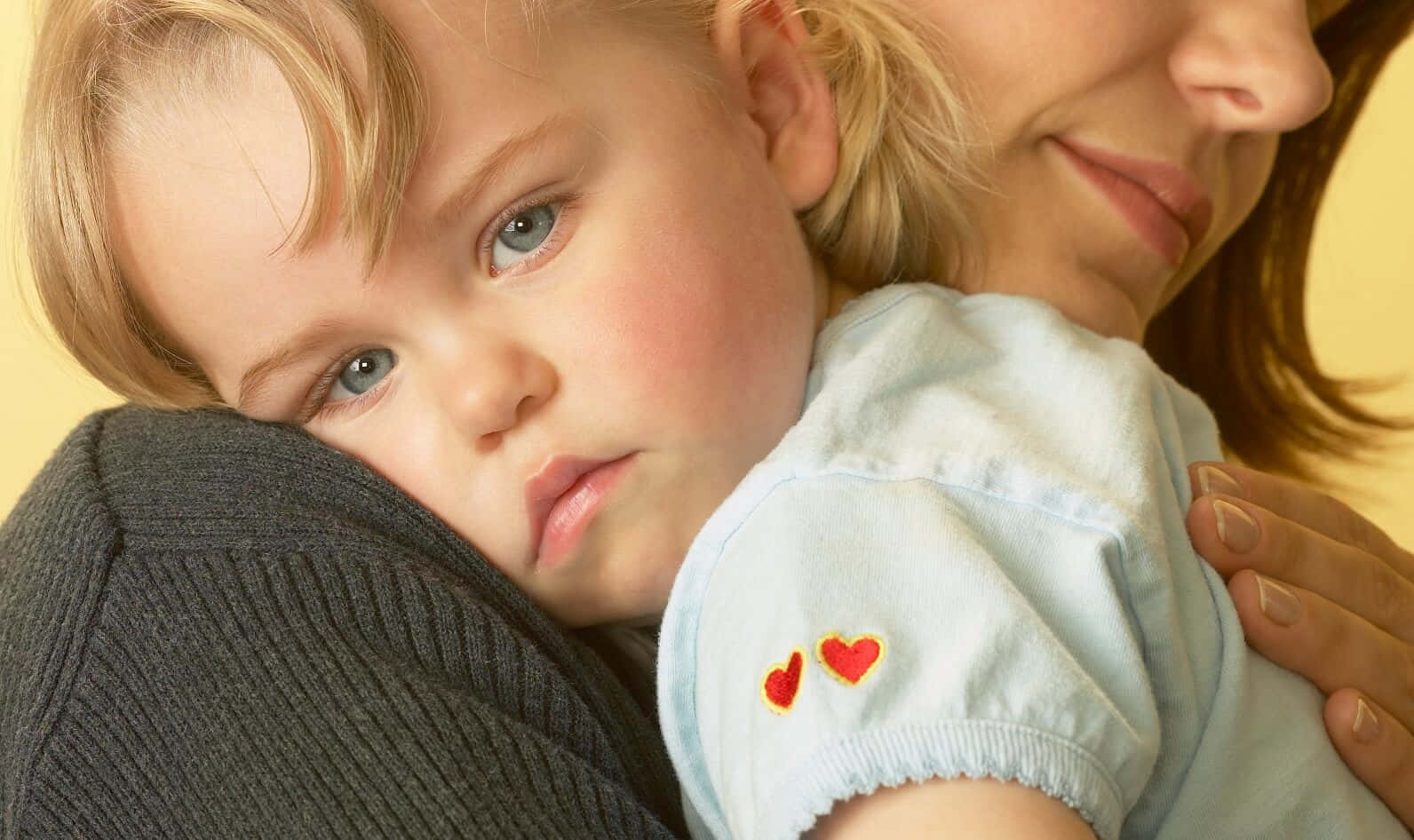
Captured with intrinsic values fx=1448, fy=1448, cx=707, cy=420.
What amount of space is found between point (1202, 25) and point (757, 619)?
2.42 feet

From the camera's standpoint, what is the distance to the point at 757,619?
0.70 m

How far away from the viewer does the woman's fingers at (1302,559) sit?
0.91m

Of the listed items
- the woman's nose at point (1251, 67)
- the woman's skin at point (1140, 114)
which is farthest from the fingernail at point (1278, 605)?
the woman's nose at point (1251, 67)

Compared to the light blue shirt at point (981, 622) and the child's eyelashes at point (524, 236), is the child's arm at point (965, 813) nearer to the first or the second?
the light blue shirt at point (981, 622)

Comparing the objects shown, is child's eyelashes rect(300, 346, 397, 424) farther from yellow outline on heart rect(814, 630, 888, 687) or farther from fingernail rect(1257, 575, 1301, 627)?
fingernail rect(1257, 575, 1301, 627)

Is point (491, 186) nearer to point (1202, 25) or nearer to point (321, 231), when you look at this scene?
point (321, 231)

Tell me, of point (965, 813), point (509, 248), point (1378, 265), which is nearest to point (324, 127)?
point (509, 248)

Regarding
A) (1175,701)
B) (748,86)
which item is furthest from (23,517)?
(1175,701)

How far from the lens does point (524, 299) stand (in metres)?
0.86

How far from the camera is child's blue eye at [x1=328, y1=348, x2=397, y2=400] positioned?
902 millimetres

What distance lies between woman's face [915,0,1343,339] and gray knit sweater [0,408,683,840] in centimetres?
51

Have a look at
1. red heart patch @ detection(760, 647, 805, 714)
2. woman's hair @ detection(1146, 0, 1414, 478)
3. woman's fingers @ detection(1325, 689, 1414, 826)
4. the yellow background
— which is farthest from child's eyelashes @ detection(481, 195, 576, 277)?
the yellow background

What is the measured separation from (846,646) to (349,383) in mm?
416

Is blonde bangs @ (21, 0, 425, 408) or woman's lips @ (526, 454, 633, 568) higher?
blonde bangs @ (21, 0, 425, 408)
